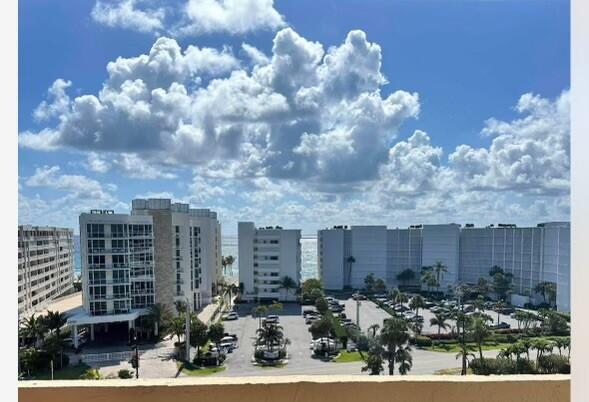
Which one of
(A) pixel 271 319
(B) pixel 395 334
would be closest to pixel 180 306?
(A) pixel 271 319

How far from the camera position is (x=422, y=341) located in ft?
23.4

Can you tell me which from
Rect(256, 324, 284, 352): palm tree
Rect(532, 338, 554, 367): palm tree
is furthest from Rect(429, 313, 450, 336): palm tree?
Rect(256, 324, 284, 352): palm tree

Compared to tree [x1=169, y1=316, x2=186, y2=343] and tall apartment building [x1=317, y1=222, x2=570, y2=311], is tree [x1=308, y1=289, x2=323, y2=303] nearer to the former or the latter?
tall apartment building [x1=317, y1=222, x2=570, y2=311]

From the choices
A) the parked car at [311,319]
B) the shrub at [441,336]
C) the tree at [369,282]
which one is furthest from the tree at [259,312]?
the shrub at [441,336]

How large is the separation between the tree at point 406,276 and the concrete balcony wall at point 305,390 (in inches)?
298

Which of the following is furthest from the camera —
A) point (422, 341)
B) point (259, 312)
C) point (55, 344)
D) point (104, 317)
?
point (259, 312)

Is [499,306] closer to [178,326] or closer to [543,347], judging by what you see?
[543,347]

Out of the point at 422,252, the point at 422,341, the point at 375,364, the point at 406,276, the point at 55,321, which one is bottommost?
the point at 422,341

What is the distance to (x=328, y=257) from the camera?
8.69m

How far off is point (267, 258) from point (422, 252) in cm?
348

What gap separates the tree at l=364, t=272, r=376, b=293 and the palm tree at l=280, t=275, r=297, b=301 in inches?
62.8

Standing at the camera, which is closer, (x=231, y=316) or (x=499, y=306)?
(x=499, y=306)

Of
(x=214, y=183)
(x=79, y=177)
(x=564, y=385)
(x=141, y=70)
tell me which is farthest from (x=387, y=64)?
(x=79, y=177)

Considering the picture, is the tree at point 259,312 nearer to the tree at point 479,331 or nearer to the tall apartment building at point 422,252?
the tall apartment building at point 422,252
